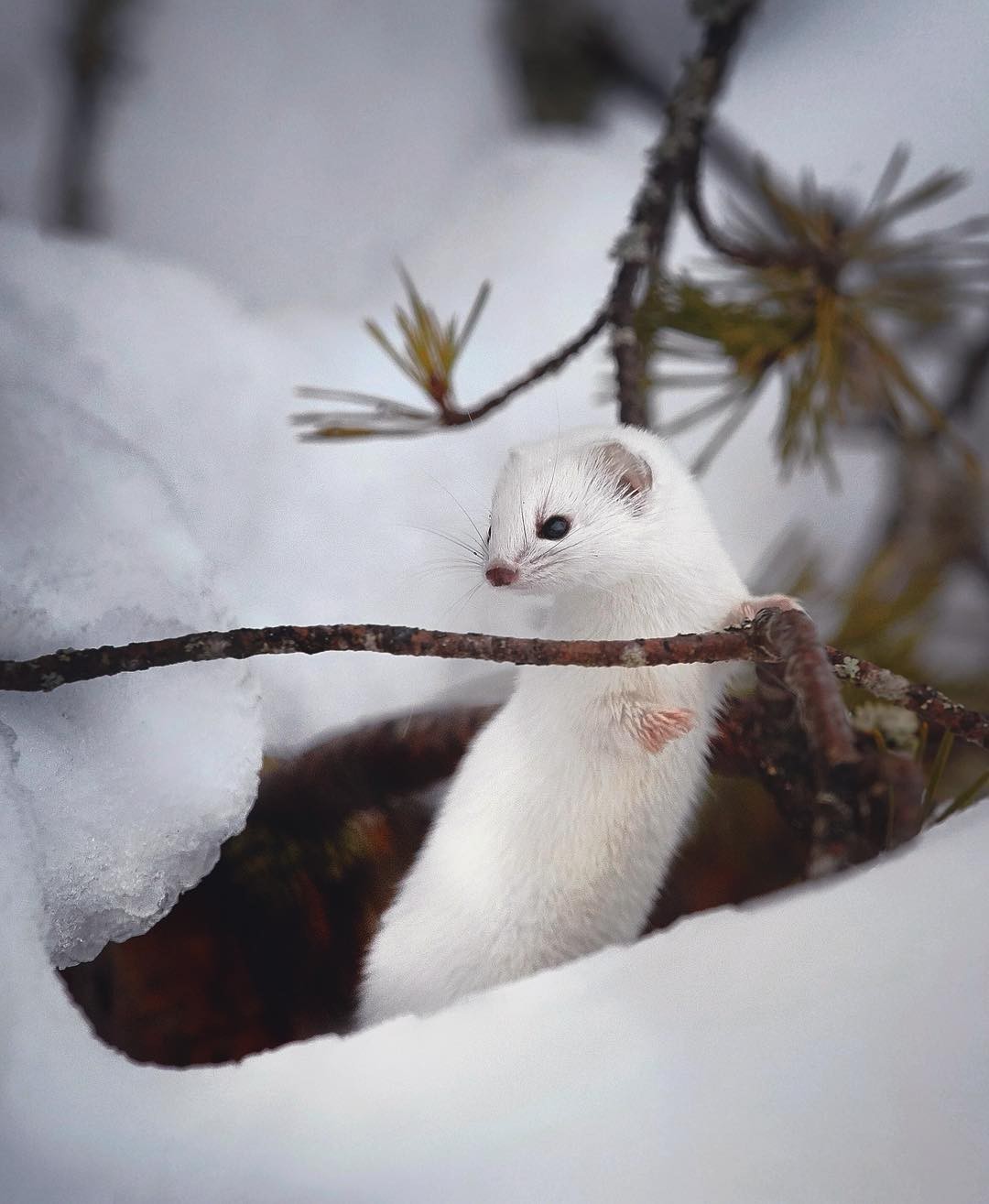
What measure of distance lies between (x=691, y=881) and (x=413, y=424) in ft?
0.73

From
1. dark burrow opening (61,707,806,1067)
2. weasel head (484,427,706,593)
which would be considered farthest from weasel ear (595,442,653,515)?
dark burrow opening (61,707,806,1067)

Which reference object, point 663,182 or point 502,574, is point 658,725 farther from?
point 663,182

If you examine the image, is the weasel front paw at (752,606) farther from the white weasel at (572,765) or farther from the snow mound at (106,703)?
the snow mound at (106,703)

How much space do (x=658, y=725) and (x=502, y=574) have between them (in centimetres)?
8

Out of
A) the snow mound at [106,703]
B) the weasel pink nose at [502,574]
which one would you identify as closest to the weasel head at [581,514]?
the weasel pink nose at [502,574]

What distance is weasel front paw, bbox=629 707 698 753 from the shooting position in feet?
1.14

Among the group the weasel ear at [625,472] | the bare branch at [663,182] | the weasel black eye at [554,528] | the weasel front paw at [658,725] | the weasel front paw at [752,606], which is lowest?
the weasel front paw at [658,725]

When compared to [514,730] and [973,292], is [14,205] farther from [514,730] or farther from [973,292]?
[973,292]

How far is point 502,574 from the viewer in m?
0.35

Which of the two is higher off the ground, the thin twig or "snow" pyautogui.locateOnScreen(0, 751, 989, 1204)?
the thin twig

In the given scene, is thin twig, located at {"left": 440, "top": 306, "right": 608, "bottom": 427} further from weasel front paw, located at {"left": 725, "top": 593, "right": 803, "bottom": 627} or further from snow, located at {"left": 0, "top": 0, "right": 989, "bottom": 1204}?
weasel front paw, located at {"left": 725, "top": 593, "right": 803, "bottom": 627}

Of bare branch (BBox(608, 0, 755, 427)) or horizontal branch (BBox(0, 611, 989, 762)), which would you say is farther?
bare branch (BBox(608, 0, 755, 427))

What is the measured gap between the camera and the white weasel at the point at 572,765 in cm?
36

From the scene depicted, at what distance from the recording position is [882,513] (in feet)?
1.41
